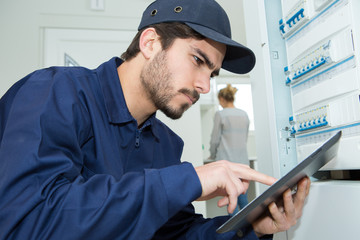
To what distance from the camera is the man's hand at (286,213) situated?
0.68 meters

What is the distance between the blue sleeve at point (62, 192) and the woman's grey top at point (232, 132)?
2484mm

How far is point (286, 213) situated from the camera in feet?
2.37

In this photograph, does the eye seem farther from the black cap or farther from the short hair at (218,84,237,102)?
the short hair at (218,84,237,102)

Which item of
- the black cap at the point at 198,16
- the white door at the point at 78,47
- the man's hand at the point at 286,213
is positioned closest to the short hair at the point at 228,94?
the white door at the point at 78,47

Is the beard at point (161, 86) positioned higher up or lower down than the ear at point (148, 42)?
lower down

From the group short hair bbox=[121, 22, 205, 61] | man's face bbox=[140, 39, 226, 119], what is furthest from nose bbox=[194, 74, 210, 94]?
short hair bbox=[121, 22, 205, 61]

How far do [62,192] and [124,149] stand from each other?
1.21 feet

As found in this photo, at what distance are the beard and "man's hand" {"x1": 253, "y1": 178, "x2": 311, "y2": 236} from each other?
1.29 feet

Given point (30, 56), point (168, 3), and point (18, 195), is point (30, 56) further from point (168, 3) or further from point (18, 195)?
point (18, 195)

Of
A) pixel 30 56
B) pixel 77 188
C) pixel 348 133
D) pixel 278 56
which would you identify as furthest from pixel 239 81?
pixel 77 188

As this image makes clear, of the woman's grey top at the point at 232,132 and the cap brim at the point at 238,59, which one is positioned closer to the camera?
the cap brim at the point at 238,59

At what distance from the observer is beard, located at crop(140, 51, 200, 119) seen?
2.96ft

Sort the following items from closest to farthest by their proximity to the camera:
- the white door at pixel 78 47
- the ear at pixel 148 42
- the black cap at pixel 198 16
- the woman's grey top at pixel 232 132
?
the black cap at pixel 198 16 < the ear at pixel 148 42 < the white door at pixel 78 47 < the woman's grey top at pixel 232 132

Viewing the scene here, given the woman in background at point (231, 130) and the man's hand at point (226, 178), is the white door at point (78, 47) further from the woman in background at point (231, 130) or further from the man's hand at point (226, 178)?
the man's hand at point (226, 178)
